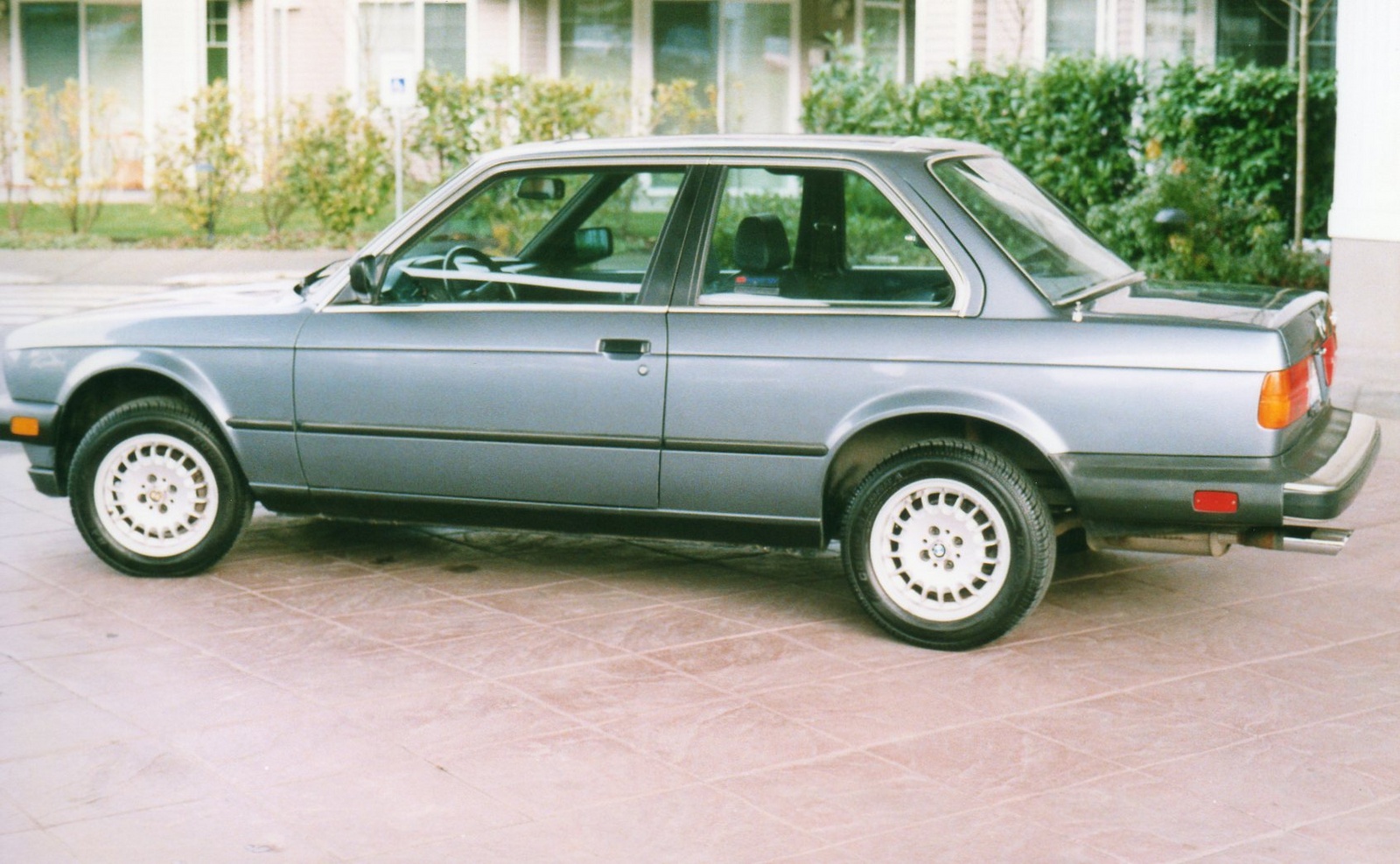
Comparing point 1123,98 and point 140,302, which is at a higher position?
point 1123,98

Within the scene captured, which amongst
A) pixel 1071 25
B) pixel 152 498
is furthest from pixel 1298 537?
pixel 1071 25

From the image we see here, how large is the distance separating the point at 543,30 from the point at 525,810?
919 inches

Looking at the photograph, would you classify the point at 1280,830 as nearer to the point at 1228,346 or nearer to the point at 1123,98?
the point at 1228,346

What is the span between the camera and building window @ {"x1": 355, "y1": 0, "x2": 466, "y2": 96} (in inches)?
1063

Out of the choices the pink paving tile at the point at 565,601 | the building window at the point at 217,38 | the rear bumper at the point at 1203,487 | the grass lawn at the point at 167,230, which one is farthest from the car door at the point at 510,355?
the building window at the point at 217,38

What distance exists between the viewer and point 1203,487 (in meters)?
5.52

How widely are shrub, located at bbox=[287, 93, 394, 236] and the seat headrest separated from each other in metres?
15.1

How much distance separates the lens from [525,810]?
4387 millimetres

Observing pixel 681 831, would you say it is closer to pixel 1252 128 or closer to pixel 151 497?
pixel 151 497

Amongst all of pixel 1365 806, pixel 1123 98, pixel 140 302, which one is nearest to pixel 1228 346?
pixel 1365 806

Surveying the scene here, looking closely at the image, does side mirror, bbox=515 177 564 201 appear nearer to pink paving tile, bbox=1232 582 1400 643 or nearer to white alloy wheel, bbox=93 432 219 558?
white alloy wheel, bbox=93 432 219 558

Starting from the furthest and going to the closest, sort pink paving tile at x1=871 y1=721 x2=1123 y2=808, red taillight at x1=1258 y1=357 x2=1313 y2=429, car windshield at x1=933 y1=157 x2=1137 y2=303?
car windshield at x1=933 y1=157 x2=1137 y2=303 < red taillight at x1=1258 y1=357 x2=1313 y2=429 < pink paving tile at x1=871 y1=721 x2=1123 y2=808

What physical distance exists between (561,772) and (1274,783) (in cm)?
186

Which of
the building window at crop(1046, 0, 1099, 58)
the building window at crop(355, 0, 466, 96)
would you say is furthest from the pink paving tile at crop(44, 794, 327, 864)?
the building window at crop(355, 0, 466, 96)
